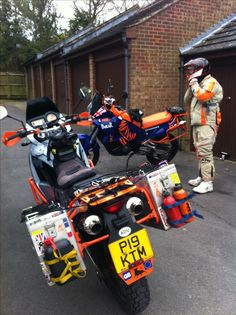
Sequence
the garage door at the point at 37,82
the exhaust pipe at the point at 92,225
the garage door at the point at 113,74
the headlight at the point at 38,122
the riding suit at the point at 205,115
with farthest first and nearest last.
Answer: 1. the garage door at the point at 37,82
2. the garage door at the point at 113,74
3. the riding suit at the point at 205,115
4. the headlight at the point at 38,122
5. the exhaust pipe at the point at 92,225

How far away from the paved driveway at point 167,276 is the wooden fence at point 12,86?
912 inches

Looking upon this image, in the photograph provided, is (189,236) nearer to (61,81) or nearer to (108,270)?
(108,270)

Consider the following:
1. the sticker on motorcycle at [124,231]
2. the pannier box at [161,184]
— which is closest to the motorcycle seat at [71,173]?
the pannier box at [161,184]

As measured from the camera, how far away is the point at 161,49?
764 cm

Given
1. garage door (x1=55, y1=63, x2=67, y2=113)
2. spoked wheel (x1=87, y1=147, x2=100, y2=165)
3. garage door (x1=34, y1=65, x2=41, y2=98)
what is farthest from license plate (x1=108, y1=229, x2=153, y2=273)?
garage door (x1=34, y1=65, x2=41, y2=98)

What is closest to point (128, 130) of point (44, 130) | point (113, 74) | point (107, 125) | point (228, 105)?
point (107, 125)

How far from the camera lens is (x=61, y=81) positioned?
47.4 feet

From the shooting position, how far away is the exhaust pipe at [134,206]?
214 centimetres

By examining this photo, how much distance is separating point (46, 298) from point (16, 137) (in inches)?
56.2

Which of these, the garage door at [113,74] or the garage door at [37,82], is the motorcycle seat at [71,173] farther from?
the garage door at [37,82]

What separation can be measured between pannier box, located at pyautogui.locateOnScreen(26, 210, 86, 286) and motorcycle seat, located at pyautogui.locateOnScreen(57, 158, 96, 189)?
45 centimetres

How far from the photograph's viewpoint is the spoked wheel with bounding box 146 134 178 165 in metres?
5.83

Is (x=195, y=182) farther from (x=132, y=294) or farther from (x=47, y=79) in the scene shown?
(x=47, y=79)

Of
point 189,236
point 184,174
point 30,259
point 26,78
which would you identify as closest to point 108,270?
point 30,259
